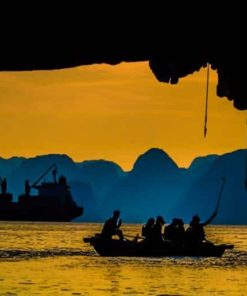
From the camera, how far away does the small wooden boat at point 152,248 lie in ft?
197

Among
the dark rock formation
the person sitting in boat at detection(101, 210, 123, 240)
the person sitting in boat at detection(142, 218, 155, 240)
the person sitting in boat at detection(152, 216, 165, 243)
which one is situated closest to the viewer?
the dark rock formation

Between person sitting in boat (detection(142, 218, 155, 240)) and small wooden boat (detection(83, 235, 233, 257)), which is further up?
person sitting in boat (detection(142, 218, 155, 240))

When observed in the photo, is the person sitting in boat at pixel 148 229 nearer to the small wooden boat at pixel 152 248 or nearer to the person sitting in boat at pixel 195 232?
the small wooden boat at pixel 152 248

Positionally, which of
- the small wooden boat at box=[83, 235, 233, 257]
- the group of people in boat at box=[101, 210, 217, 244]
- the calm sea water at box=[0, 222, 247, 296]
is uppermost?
the group of people in boat at box=[101, 210, 217, 244]

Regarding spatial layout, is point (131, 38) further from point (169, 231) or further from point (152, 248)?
point (169, 231)

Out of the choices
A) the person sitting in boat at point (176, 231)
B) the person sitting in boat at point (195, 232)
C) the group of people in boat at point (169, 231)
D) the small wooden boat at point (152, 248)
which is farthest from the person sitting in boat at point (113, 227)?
the person sitting in boat at point (195, 232)

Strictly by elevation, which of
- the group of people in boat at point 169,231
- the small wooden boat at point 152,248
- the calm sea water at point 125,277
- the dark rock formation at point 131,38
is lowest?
the calm sea water at point 125,277

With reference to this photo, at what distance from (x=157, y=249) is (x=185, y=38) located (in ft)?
176

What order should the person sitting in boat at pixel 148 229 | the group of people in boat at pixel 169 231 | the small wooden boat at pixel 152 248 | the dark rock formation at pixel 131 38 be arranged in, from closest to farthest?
the dark rock formation at pixel 131 38 → the group of people in boat at pixel 169 231 → the person sitting in boat at pixel 148 229 → the small wooden boat at pixel 152 248

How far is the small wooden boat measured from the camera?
59938 millimetres

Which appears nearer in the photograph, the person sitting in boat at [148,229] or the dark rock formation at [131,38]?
the dark rock formation at [131,38]

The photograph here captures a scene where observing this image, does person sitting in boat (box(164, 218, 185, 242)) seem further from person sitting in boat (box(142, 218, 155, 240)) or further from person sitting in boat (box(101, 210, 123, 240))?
person sitting in boat (box(101, 210, 123, 240))

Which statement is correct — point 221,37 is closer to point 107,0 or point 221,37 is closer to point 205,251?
point 107,0

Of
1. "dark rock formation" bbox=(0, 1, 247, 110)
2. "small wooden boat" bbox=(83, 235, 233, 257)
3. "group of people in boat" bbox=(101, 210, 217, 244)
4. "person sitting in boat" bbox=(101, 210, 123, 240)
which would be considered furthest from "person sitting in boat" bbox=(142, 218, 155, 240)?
"dark rock formation" bbox=(0, 1, 247, 110)
